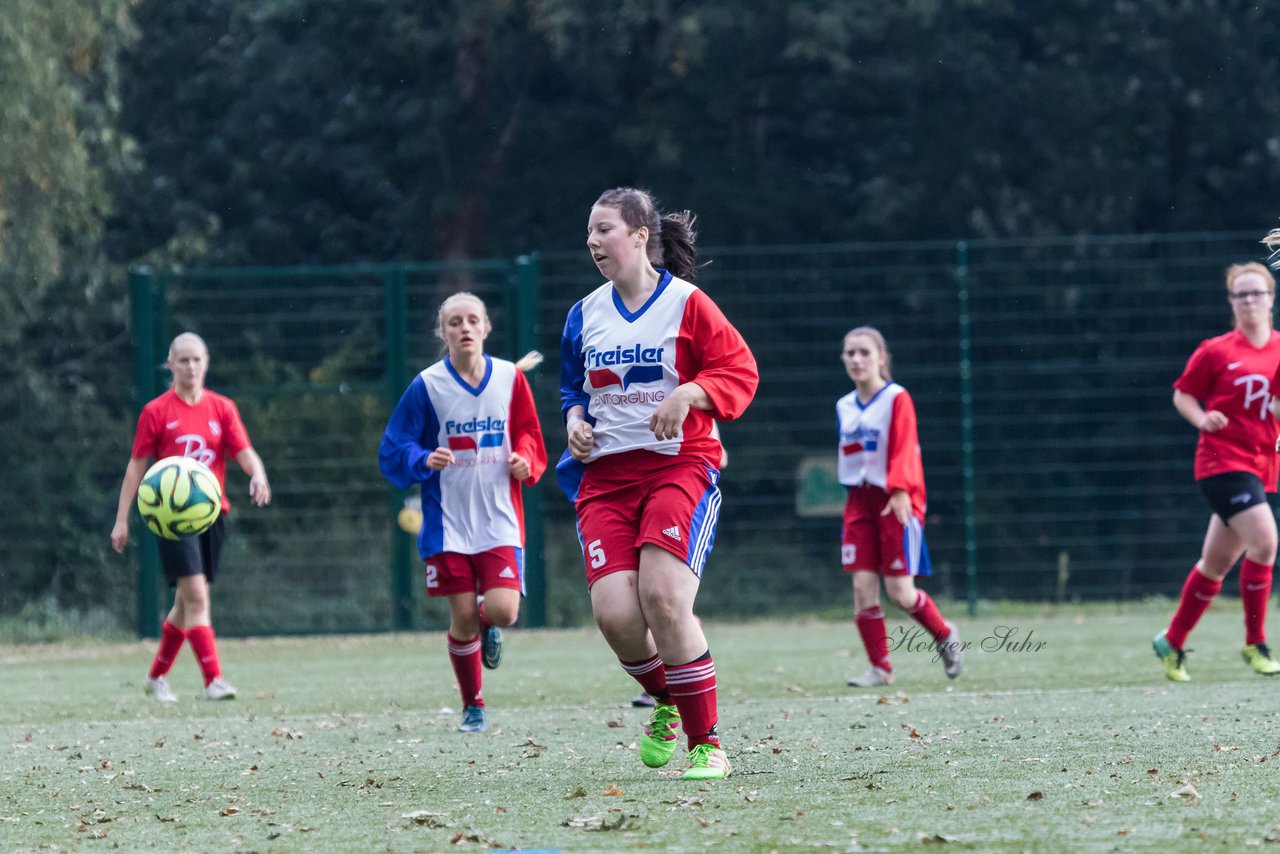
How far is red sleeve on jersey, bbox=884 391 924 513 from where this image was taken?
9500 millimetres

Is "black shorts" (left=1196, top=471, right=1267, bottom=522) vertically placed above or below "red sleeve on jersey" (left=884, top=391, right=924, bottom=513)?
below

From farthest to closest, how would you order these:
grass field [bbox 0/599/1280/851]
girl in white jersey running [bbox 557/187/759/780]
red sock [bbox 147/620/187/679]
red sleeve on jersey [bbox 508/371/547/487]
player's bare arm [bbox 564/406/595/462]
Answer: red sock [bbox 147/620/187/679] → red sleeve on jersey [bbox 508/371/547/487] → player's bare arm [bbox 564/406/595/462] → girl in white jersey running [bbox 557/187/759/780] → grass field [bbox 0/599/1280/851]

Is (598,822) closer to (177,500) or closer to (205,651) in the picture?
(177,500)

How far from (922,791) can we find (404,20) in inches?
705

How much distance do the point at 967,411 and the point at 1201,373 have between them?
6353 mm

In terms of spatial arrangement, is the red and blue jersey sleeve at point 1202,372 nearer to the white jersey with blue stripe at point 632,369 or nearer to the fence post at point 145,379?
the white jersey with blue stripe at point 632,369

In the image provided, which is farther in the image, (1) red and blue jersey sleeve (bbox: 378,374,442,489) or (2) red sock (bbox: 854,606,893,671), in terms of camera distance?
(2) red sock (bbox: 854,606,893,671)

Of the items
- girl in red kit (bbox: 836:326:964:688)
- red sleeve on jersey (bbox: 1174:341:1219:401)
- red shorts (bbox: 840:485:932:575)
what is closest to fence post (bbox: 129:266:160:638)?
girl in red kit (bbox: 836:326:964:688)

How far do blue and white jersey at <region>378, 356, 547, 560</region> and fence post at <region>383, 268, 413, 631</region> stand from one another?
6.82 meters

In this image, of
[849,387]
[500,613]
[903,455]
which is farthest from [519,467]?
[849,387]

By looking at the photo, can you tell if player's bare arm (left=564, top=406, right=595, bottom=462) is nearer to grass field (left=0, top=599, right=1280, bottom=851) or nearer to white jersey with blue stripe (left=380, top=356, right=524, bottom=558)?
grass field (left=0, top=599, right=1280, bottom=851)

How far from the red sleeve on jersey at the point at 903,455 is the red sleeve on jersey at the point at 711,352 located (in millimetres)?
3749

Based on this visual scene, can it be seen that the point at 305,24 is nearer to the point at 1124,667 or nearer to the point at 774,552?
the point at 774,552

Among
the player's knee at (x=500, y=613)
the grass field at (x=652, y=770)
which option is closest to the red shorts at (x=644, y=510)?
the grass field at (x=652, y=770)
